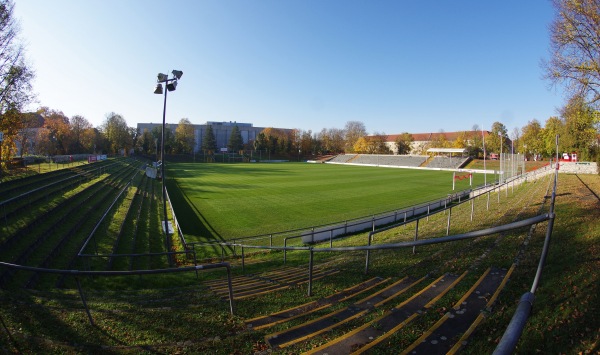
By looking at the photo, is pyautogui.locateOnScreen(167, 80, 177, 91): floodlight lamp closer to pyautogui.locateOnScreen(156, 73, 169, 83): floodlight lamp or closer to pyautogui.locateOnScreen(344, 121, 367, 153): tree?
pyautogui.locateOnScreen(156, 73, 169, 83): floodlight lamp

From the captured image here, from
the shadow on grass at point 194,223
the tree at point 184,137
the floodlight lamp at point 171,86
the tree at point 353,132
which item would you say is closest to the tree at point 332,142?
the tree at point 353,132

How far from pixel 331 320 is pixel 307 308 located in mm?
722

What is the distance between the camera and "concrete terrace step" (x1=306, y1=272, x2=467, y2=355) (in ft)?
11.0

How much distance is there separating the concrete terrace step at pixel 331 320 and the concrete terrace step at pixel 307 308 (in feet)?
1.14

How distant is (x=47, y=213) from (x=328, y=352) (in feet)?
48.5

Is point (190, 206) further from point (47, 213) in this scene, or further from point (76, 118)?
point (76, 118)

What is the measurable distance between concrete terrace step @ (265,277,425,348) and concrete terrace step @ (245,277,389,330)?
346 mm

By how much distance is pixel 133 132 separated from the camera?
10206cm

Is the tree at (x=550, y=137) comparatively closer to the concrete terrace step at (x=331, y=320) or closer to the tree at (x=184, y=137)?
the concrete terrace step at (x=331, y=320)

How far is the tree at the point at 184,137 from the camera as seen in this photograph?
106637 millimetres

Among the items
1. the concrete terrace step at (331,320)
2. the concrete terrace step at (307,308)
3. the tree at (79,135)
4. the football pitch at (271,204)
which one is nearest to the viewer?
the concrete terrace step at (331,320)

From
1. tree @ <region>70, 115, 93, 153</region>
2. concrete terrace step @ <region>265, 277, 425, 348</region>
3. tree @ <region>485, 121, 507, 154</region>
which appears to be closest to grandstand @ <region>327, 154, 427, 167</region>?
tree @ <region>485, 121, 507, 154</region>

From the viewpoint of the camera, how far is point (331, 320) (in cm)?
415

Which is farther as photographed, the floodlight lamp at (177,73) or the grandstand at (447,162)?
the grandstand at (447,162)
